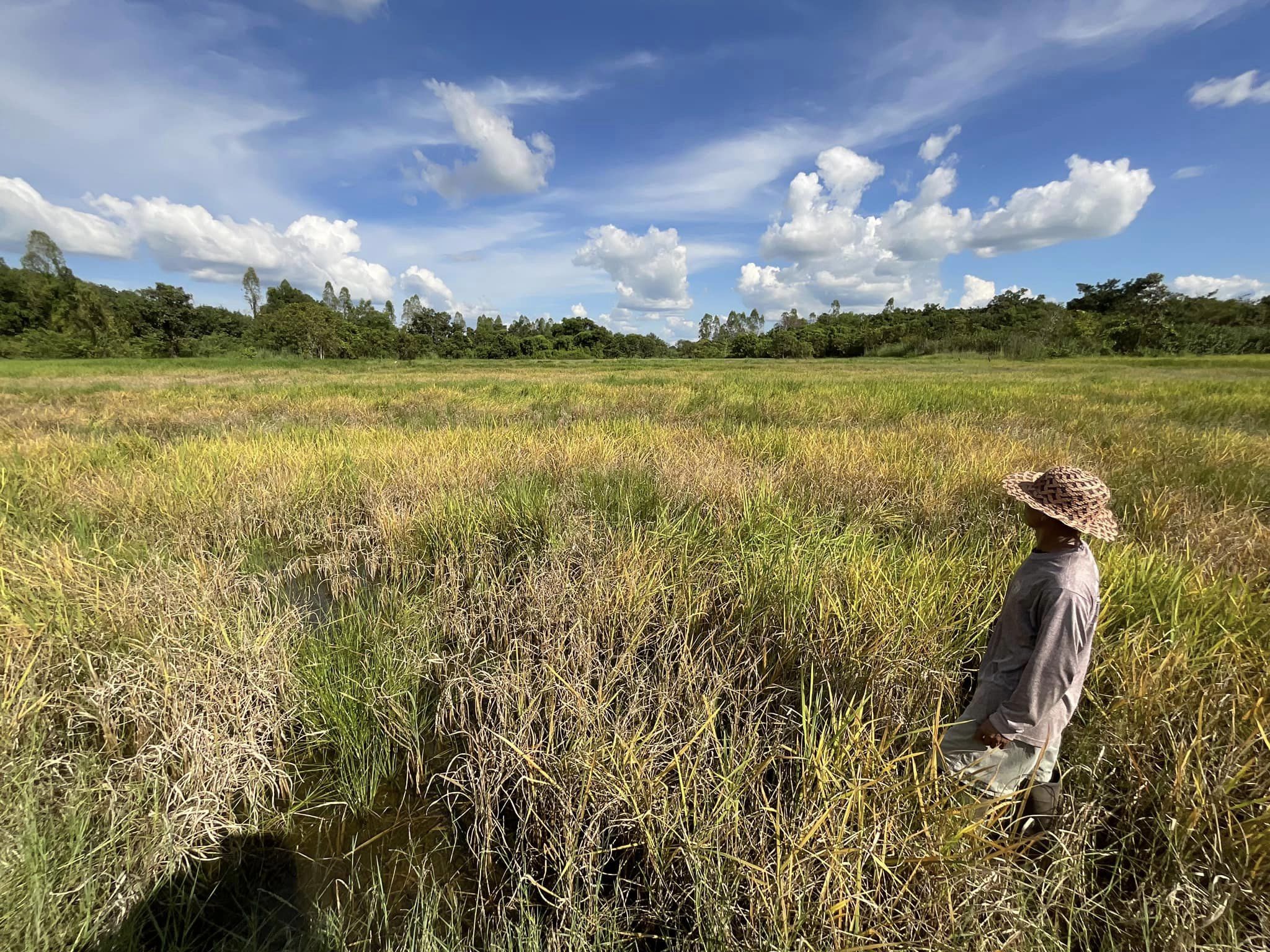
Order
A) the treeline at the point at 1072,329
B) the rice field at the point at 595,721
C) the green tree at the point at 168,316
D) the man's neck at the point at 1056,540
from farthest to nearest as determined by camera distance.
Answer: the green tree at the point at 168,316 < the treeline at the point at 1072,329 < the man's neck at the point at 1056,540 < the rice field at the point at 595,721

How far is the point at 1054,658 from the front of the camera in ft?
4.88

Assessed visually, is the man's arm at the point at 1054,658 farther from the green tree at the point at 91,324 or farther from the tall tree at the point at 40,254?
the tall tree at the point at 40,254

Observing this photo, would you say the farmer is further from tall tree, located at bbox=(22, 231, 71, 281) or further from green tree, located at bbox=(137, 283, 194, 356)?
tall tree, located at bbox=(22, 231, 71, 281)

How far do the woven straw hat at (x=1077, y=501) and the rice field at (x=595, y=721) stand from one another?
2.99 ft

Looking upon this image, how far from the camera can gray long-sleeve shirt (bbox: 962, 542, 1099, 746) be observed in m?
1.48

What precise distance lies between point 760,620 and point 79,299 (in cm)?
6995

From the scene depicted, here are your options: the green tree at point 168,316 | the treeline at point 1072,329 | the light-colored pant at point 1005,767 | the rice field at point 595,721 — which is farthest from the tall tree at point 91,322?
the treeline at point 1072,329

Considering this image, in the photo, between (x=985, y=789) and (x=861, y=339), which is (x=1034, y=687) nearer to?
(x=985, y=789)

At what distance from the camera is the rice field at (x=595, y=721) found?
1.44 meters

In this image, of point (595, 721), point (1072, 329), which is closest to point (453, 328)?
point (1072, 329)

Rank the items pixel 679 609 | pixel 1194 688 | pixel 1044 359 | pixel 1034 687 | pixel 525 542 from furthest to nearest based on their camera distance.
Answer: pixel 1044 359
pixel 525 542
pixel 679 609
pixel 1194 688
pixel 1034 687

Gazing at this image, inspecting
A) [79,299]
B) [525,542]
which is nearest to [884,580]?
[525,542]

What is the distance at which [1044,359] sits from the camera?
1539 inches

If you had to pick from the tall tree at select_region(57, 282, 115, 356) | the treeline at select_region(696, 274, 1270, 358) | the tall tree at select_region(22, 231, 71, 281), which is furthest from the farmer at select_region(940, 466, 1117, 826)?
the tall tree at select_region(22, 231, 71, 281)
